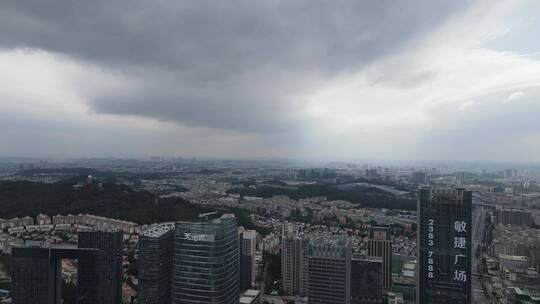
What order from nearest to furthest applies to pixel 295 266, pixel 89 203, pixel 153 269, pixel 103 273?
pixel 153 269 → pixel 103 273 → pixel 295 266 → pixel 89 203

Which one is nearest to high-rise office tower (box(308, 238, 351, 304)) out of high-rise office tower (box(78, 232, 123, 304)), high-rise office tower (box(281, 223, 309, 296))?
high-rise office tower (box(281, 223, 309, 296))

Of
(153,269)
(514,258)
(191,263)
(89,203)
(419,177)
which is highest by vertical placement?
(419,177)

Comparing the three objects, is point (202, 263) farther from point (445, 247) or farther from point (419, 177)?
point (419, 177)

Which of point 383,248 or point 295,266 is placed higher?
point 383,248

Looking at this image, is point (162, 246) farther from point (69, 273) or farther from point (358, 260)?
point (69, 273)

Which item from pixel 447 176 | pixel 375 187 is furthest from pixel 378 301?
pixel 375 187

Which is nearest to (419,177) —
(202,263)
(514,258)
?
(514,258)
